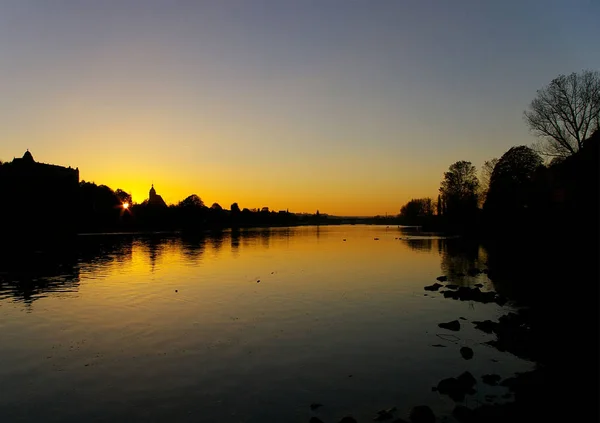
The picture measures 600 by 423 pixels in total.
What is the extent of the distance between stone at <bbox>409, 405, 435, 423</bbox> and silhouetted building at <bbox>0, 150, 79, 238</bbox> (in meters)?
115

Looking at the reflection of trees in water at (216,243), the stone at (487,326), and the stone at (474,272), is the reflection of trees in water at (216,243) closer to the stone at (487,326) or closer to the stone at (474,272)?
the stone at (474,272)

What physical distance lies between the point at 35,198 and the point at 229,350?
4927 inches

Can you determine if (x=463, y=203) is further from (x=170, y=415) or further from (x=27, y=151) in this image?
(x=27, y=151)

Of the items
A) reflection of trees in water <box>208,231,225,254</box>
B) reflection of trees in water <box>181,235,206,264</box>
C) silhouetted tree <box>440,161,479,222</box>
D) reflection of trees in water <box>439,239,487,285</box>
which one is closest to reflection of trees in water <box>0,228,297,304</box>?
reflection of trees in water <box>181,235,206,264</box>

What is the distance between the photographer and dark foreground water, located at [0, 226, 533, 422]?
14016 millimetres

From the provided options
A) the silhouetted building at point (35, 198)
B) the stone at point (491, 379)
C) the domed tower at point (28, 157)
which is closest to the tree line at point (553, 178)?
the stone at point (491, 379)

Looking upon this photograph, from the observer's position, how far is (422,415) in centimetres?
1232

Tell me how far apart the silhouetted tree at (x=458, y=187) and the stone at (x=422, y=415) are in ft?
392

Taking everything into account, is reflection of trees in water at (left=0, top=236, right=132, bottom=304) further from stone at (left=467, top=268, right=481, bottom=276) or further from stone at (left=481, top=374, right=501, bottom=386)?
stone at (left=467, top=268, right=481, bottom=276)

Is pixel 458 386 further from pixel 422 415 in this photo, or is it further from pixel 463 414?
pixel 422 415

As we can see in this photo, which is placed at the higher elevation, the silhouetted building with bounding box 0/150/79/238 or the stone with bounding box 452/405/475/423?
the silhouetted building with bounding box 0/150/79/238

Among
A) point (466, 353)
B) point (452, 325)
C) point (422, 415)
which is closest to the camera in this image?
point (422, 415)

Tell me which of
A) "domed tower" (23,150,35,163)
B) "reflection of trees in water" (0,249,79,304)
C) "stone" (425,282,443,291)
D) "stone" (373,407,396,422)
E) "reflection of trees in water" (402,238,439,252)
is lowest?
"stone" (373,407,396,422)

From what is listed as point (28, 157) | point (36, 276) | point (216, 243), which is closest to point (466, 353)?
point (36, 276)
